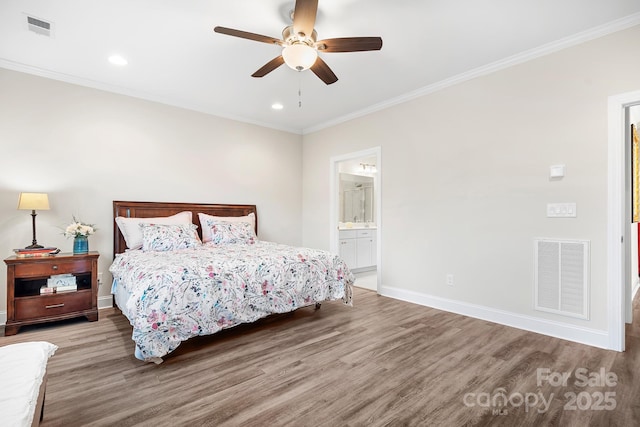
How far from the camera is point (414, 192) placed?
4.05 meters

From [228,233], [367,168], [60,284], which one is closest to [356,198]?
[367,168]

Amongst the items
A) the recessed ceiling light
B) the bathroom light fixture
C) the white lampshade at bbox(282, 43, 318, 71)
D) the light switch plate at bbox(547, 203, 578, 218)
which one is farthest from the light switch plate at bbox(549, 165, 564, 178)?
the recessed ceiling light

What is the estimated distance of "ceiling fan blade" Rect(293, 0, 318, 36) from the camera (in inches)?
79.7

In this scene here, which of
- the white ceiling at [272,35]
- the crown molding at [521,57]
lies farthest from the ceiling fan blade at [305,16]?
the crown molding at [521,57]

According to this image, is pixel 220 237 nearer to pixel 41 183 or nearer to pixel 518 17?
pixel 41 183

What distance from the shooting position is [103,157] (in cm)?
384

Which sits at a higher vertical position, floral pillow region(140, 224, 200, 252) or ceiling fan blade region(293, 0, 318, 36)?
ceiling fan blade region(293, 0, 318, 36)

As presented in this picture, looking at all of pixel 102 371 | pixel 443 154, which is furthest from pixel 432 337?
pixel 102 371

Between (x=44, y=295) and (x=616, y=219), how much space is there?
526 cm

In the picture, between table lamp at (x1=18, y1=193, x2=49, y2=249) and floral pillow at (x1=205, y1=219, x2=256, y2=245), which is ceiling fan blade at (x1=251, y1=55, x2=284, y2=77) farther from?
table lamp at (x1=18, y1=193, x2=49, y2=249)

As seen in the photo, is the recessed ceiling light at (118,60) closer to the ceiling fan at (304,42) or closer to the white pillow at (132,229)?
the ceiling fan at (304,42)

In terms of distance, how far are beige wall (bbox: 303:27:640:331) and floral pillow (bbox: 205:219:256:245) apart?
6.40 feet

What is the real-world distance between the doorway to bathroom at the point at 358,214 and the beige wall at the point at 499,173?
0.54ft

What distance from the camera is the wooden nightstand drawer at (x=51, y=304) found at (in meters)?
2.98
